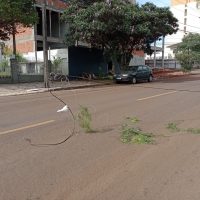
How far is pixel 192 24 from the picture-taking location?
124m

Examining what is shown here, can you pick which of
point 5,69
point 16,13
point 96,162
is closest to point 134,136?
point 96,162

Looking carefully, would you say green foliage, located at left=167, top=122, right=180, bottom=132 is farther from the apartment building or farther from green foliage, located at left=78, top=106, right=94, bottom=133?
the apartment building

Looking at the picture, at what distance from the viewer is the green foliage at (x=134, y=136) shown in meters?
8.36

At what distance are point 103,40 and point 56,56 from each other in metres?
5.55

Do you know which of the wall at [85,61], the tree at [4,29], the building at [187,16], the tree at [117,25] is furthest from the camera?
the building at [187,16]

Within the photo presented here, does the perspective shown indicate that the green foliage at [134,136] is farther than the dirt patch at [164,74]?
No

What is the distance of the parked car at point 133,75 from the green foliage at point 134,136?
21809mm

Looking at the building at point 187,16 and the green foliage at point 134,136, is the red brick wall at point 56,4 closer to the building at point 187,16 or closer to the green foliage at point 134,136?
the green foliage at point 134,136

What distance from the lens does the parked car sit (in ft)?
104

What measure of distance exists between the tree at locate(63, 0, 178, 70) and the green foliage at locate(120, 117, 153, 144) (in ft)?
68.1

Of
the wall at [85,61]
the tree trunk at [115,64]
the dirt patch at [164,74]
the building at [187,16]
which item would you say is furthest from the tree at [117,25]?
the building at [187,16]

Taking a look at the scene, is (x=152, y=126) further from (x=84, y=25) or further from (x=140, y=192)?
(x=84, y=25)

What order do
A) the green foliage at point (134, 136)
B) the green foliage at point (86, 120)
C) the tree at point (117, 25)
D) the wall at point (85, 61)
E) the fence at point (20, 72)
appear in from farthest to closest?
the wall at point (85, 61)
the tree at point (117, 25)
the fence at point (20, 72)
the green foliage at point (86, 120)
the green foliage at point (134, 136)

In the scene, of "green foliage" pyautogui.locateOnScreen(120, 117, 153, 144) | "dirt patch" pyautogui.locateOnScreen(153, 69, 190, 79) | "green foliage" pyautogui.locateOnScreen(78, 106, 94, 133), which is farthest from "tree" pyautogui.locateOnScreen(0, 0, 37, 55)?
"dirt patch" pyautogui.locateOnScreen(153, 69, 190, 79)
